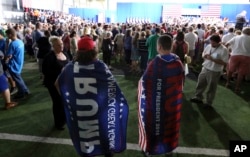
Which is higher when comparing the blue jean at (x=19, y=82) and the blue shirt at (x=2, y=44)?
the blue shirt at (x=2, y=44)

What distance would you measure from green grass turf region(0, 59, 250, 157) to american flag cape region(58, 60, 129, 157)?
1092mm

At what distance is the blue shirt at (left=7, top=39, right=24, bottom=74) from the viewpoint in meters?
5.87

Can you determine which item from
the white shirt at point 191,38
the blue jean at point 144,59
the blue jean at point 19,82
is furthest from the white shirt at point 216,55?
the white shirt at point 191,38

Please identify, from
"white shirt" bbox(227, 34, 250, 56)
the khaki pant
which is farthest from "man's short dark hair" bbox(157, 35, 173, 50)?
"white shirt" bbox(227, 34, 250, 56)

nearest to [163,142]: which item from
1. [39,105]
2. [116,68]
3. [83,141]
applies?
[83,141]

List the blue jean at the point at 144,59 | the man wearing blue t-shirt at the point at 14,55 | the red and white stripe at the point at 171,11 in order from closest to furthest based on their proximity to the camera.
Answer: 1. the man wearing blue t-shirt at the point at 14,55
2. the blue jean at the point at 144,59
3. the red and white stripe at the point at 171,11

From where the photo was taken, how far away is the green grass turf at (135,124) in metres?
3.96

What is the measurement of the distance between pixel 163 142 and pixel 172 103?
1.75ft

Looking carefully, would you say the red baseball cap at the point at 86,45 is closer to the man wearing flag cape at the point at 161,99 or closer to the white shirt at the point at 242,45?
the man wearing flag cape at the point at 161,99

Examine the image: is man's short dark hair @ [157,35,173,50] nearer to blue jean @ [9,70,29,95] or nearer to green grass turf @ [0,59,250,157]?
green grass turf @ [0,59,250,157]

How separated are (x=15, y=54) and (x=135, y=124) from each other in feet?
10.8

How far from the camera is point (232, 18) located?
82.1ft

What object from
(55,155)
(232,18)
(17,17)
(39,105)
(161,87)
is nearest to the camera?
(161,87)

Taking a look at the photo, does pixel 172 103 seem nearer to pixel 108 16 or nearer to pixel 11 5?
pixel 11 5
